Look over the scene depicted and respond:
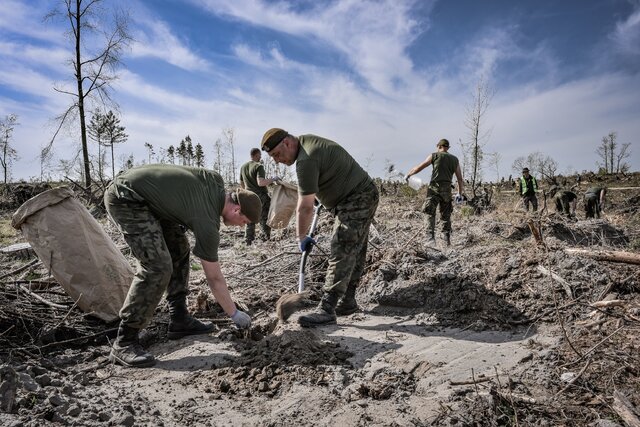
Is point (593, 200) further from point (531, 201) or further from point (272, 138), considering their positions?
point (272, 138)

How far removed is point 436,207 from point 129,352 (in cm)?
535

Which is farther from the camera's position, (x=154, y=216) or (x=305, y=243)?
(x=305, y=243)

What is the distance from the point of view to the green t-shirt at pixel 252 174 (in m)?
7.71

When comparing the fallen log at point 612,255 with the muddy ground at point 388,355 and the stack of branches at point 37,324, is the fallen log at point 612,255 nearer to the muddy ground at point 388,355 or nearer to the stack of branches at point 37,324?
the muddy ground at point 388,355

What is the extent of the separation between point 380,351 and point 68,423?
1935 mm

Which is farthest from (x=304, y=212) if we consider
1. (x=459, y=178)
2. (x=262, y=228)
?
(x=262, y=228)

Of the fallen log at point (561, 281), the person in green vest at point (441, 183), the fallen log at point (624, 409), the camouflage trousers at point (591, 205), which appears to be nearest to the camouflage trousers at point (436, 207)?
the person in green vest at point (441, 183)

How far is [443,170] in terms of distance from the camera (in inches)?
269

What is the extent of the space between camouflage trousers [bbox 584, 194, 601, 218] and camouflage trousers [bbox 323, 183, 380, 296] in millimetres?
11499

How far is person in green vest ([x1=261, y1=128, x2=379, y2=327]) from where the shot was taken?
333cm

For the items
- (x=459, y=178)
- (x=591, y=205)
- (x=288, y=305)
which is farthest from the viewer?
(x=591, y=205)

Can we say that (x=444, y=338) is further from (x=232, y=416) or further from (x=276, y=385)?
(x=232, y=416)

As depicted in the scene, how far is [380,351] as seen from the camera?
2971 mm

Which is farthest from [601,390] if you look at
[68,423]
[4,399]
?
[4,399]
